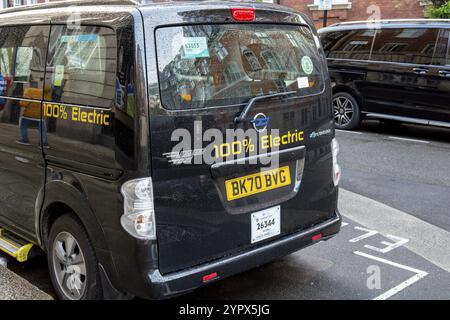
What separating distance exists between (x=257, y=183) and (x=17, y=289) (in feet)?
6.01

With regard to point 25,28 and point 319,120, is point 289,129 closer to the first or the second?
point 319,120

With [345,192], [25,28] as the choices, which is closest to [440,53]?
[345,192]

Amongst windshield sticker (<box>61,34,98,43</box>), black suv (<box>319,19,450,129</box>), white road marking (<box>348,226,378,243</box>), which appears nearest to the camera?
windshield sticker (<box>61,34,98,43</box>)

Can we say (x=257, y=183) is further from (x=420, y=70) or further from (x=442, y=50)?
(x=442, y=50)

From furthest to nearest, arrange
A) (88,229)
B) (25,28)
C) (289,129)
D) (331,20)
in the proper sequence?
(331,20) → (25,28) → (289,129) → (88,229)

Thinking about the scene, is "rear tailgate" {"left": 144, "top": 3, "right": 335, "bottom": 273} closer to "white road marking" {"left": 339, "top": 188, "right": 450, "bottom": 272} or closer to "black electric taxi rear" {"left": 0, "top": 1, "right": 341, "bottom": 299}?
"black electric taxi rear" {"left": 0, "top": 1, "right": 341, "bottom": 299}

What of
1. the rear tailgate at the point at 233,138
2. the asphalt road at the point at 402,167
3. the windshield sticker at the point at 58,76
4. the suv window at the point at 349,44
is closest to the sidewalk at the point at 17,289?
the rear tailgate at the point at 233,138

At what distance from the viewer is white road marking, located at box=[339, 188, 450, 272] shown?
438 cm

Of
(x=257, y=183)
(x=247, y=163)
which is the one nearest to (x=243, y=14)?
(x=247, y=163)

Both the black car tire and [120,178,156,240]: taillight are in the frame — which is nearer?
[120,178,156,240]: taillight

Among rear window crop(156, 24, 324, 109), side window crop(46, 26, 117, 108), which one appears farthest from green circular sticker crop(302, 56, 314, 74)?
side window crop(46, 26, 117, 108)

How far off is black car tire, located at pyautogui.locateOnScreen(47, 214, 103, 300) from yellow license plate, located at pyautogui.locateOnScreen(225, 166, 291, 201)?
0.90 meters
